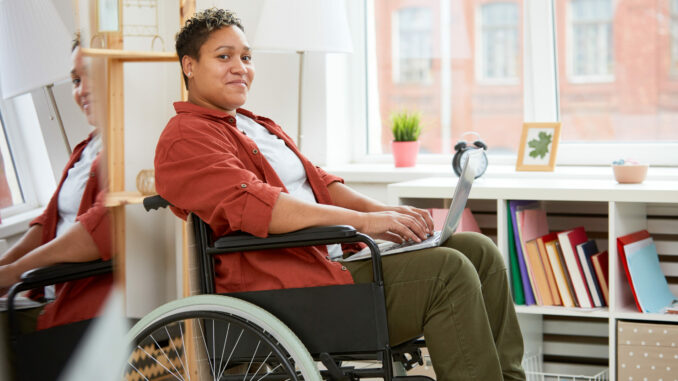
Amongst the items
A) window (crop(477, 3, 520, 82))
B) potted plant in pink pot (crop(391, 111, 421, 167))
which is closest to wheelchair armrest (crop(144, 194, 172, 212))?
potted plant in pink pot (crop(391, 111, 421, 167))

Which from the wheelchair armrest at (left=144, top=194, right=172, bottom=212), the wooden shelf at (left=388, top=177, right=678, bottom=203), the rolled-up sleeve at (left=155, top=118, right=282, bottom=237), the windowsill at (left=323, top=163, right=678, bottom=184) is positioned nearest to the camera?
the wheelchair armrest at (left=144, top=194, right=172, bottom=212)

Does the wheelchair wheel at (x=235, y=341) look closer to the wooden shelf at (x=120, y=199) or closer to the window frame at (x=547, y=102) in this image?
the wooden shelf at (x=120, y=199)

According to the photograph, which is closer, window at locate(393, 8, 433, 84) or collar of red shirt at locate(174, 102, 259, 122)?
collar of red shirt at locate(174, 102, 259, 122)

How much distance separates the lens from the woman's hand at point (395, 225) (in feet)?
5.30

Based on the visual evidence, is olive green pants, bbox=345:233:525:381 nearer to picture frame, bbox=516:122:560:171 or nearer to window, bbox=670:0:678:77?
picture frame, bbox=516:122:560:171

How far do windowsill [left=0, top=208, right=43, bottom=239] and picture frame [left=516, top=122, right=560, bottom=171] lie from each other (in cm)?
256

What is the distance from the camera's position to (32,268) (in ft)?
0.94

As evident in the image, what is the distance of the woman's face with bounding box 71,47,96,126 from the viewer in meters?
0.29

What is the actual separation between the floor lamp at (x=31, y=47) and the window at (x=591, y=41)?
2.85 metres

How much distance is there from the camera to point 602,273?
2.24 metres

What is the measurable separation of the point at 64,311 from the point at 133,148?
11.4 inches

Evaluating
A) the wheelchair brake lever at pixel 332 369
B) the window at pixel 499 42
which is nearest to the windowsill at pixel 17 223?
the wheelchair brake lever at pixel 332 369

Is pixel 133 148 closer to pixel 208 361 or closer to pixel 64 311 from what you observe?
pixel 64 311

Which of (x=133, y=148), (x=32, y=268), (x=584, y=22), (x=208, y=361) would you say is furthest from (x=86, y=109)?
(x=584, y=22)
